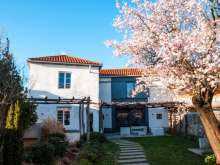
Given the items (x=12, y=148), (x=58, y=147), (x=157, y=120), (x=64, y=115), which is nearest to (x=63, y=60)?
(x=64, y=115)

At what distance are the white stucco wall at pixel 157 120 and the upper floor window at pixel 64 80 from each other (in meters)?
10.7

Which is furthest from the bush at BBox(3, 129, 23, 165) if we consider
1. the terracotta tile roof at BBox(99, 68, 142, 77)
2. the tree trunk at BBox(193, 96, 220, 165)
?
the terracotta tile roof at BBox(99, 68, 142, 77)

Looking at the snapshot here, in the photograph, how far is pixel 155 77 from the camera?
44.1ft

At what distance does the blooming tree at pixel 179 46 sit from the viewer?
11406 millimetres

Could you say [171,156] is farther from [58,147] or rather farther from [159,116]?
[159,116]

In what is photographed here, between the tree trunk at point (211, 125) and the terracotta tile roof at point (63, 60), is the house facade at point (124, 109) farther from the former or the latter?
the tree trunk at point (211, 125)

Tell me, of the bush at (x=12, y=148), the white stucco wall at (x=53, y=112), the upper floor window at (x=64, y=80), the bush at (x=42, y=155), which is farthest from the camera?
the upper floor window at (x=64, y=80)

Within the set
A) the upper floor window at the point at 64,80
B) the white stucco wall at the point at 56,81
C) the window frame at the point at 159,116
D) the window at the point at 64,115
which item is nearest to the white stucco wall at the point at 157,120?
the window frame at the point at 159,116

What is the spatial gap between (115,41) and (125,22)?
3.13 ft

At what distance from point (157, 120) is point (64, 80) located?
12.0m

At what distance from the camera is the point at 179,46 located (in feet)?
37.7

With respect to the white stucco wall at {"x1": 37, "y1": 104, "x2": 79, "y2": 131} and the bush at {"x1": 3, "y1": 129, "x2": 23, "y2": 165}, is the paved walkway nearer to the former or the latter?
the bush at {"x1": 3, "y1": 129, "x2": 23, "y2": 165}

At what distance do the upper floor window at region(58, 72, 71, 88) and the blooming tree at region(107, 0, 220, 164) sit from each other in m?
16.2

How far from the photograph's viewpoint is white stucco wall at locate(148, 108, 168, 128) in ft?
115
